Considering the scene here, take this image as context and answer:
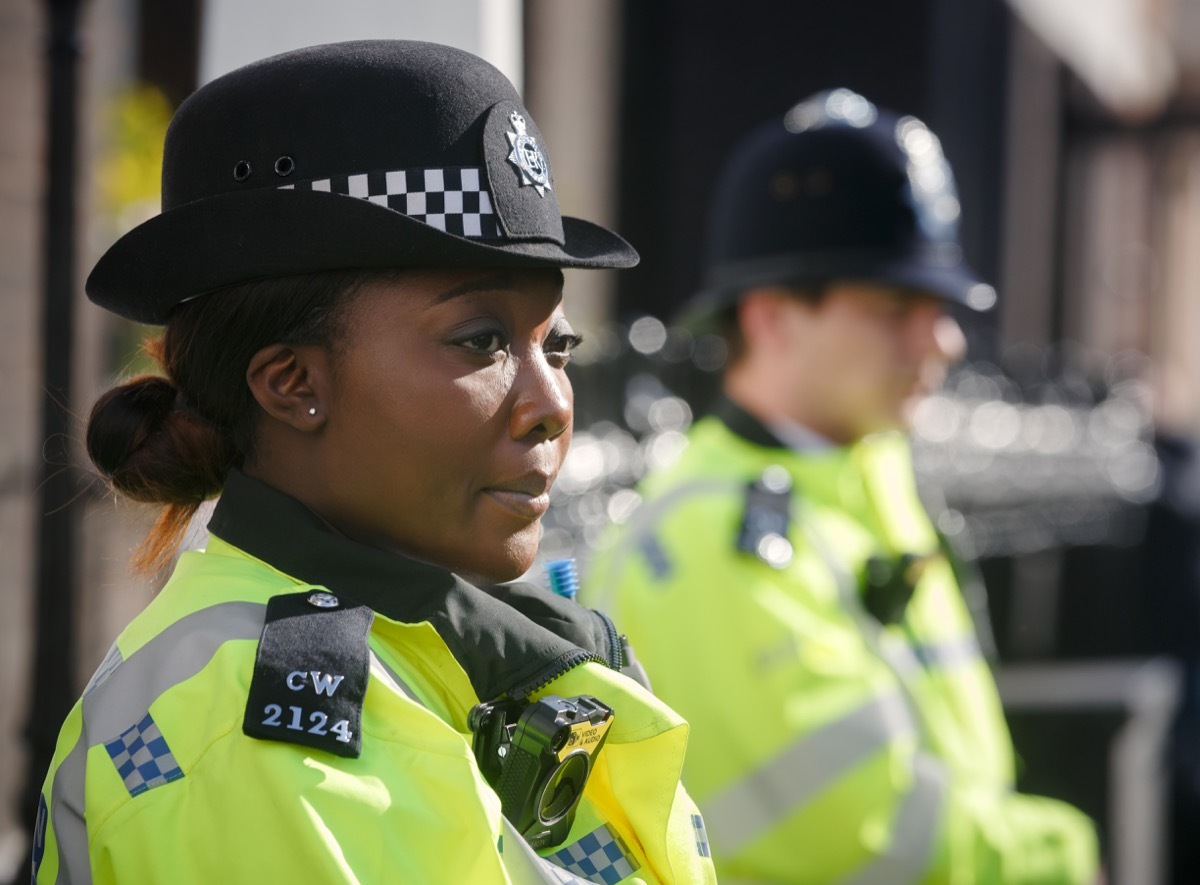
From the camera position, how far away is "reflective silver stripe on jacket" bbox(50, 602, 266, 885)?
132 cm

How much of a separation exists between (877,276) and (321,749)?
189 cm

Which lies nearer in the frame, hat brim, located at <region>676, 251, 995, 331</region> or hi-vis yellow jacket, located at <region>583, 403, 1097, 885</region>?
hi-vis yellow jacket, located at <region>583, 403, 1097, 885</region>

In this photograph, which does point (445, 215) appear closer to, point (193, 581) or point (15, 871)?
point (193, 581)

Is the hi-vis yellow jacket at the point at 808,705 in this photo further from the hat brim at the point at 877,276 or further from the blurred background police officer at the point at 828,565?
the hat brim at the point at 877,276

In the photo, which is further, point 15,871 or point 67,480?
point 15,871

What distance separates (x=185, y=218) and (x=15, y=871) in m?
1.86

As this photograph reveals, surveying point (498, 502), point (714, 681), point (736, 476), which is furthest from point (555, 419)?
point (736, 476)

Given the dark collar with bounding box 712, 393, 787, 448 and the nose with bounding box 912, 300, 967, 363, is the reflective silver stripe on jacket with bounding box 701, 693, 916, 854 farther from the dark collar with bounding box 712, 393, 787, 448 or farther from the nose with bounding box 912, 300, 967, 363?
the nose with bounding box 912, 300, 967, 363

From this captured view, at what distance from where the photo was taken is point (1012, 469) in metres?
6.78

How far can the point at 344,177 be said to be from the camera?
1.42m

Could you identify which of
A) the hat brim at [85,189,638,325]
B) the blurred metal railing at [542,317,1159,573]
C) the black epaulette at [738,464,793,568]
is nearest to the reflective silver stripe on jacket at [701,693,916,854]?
the black epaulette at [738,464,793,568]

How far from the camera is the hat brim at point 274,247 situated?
4.54 ft

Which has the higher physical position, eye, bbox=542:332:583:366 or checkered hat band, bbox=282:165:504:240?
checkered hat band, bbox=282:165:504:240

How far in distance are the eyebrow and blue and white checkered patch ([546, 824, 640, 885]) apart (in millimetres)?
587
